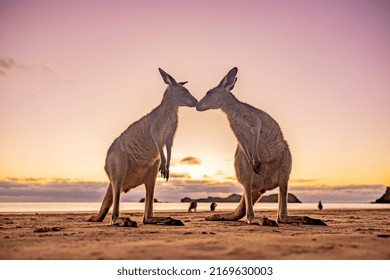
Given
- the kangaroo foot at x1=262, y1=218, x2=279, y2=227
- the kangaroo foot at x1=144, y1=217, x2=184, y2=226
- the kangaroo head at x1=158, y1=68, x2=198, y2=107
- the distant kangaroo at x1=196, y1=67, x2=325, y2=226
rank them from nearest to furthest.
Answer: the kangaroo foot at x1=262, y1=218, x2=279, y2=227, the kangaroo foot at x1=144, y1=217, x2=184, y2=226, the distant kangaroo at x1=196, y1=67, x2=325, y2=226, the kangaroo head at x1=158, y1=68, x2=198, y2=107

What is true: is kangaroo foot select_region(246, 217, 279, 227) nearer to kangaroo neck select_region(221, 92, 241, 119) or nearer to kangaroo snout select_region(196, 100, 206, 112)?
kangaroo neck select_region(221, 92, 241, 119)

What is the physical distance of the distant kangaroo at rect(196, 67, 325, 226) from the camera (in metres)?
7.19

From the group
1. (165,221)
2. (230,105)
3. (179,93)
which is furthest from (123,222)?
(230,105)

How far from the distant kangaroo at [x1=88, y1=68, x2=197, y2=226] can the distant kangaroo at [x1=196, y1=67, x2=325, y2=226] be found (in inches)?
18.8

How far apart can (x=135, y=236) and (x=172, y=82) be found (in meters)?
3.16

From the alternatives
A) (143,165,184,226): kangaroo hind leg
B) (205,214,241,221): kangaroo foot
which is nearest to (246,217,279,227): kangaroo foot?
(205,214,241,221): kangaroo foot

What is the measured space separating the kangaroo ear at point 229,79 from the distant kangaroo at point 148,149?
55 cm

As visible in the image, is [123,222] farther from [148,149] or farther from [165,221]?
[148,149]

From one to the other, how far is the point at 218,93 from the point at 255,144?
101 cm

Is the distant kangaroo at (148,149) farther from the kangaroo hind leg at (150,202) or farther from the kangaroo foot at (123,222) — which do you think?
the kangaroo foot at (123,222)

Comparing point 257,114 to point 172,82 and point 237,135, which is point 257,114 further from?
point 172,82

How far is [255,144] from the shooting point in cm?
714

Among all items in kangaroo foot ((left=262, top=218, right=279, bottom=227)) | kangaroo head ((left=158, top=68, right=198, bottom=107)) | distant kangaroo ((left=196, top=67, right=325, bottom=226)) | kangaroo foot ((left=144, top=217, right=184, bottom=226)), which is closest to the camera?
kangaroo foot ((left=262, top=218, right=279, bottom=227))
